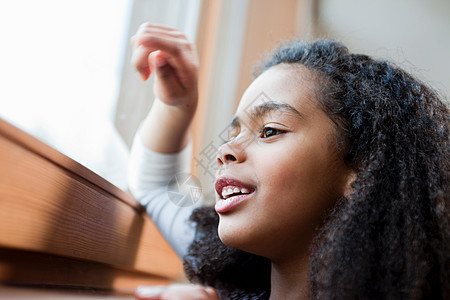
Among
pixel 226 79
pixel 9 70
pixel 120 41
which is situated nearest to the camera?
pixel 9 70

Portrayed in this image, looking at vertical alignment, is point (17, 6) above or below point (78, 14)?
below

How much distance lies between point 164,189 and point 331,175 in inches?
16.4

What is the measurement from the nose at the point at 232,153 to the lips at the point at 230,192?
3cm

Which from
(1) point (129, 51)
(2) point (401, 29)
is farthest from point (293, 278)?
(2) point (401, 29)

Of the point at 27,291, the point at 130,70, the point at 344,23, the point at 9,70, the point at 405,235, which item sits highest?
the point at 344,23

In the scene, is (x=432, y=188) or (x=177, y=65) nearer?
(x=432, y=188)

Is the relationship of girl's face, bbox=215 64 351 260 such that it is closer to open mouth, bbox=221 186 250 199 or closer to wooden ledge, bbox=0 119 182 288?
open mouth, bbox=221 186 250 199

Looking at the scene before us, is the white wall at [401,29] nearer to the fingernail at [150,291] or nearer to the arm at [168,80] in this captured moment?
the arm at [168,80]

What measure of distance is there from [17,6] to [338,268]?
1.84 ft

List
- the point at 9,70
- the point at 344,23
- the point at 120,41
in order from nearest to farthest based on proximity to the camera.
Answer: the point at 9,70 → the point at 120,41 → the point at 344,23

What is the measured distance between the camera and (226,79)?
1.58 metres

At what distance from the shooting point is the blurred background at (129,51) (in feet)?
2.10

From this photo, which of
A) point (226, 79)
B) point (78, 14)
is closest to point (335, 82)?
point (78, 14)

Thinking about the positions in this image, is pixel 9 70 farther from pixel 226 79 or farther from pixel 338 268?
pixel 226 79
